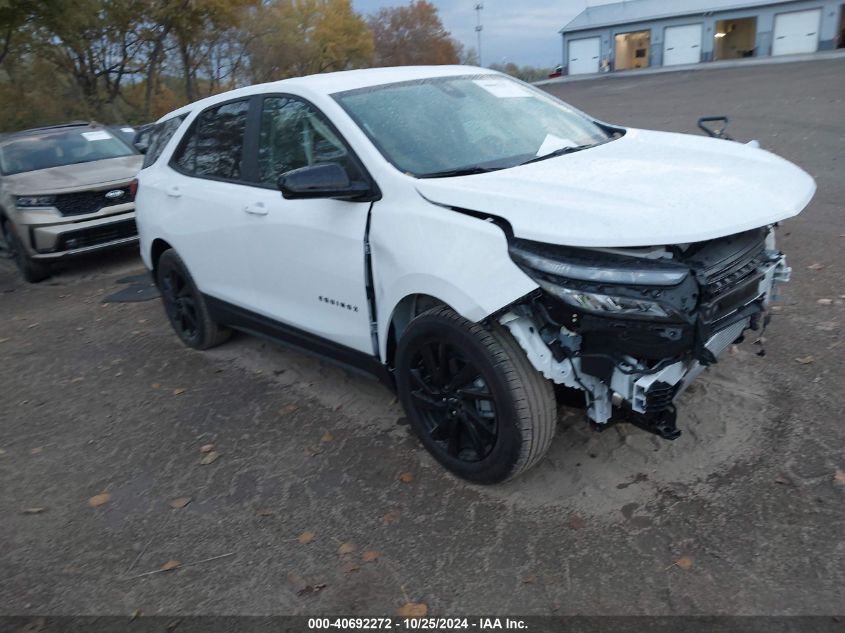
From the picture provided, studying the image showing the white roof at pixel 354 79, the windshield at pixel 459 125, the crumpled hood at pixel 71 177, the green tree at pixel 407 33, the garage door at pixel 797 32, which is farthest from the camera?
the green tree at pixel 407 33

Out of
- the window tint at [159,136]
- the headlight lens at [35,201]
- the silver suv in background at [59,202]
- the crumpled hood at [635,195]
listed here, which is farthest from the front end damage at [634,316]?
the headlight lens at [35,201]

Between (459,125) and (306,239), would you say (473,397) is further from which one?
(459,125)

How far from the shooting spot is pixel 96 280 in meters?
8.52

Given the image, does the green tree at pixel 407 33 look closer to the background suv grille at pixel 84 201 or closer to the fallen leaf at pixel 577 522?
the background suv grille at pixel 84 201

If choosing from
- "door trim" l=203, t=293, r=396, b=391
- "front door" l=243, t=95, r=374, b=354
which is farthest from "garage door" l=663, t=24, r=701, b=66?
"front door" l=243, t=95, r=374, b=354

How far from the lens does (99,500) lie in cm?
373

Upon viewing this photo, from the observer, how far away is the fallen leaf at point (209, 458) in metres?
3.97

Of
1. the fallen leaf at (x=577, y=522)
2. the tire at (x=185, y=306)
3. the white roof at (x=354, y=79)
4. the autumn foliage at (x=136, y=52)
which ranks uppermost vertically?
the autumn foliage at (x=136, y=52)

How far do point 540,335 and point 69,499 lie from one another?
2.68m

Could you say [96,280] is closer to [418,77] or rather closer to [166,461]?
[166,461]

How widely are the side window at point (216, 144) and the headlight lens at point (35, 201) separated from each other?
3991mm

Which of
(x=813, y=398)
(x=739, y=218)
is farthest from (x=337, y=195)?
(x=813, y=398)

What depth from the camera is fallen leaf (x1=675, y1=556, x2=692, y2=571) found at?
2.80 m

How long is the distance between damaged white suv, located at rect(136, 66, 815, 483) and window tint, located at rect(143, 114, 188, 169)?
0.76m
